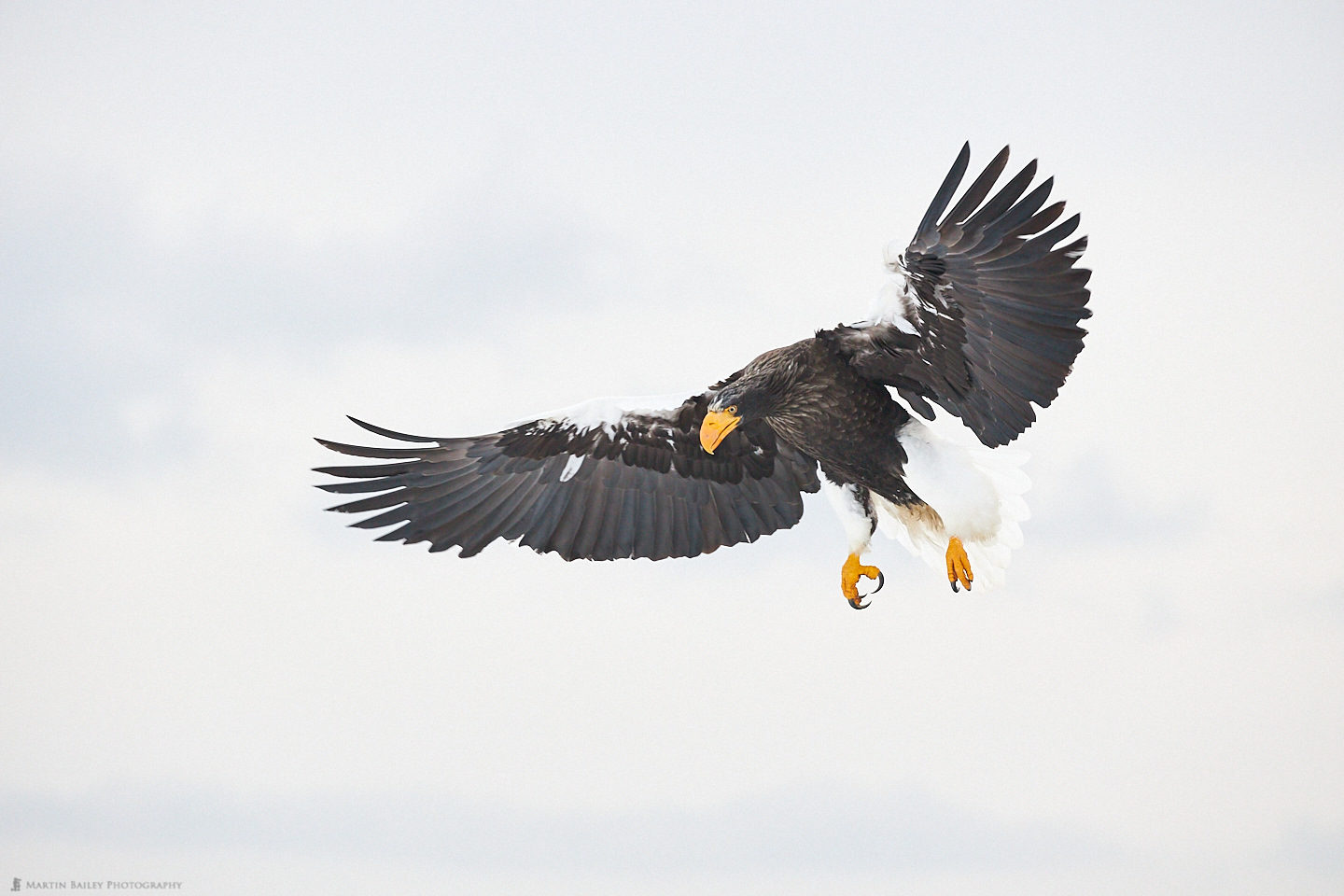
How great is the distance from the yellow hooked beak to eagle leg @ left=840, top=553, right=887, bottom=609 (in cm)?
152

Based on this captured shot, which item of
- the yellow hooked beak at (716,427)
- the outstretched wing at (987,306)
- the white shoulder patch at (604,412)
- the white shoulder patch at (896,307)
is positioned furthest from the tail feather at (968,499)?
the white shoulder patch at (604,412)

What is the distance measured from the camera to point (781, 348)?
8258 mm

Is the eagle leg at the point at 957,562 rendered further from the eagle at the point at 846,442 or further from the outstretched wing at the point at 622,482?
the outstretched wing at the point at 622,482

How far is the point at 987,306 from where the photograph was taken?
7109mm

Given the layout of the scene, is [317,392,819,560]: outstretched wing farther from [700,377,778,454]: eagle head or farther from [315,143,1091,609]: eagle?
[700,377,778,454]: eagle head

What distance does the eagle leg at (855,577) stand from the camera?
8805 millimetres

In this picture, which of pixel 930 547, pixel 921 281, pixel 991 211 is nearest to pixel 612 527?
pixel 930 547

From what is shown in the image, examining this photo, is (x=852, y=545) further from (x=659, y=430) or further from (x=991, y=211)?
(x=991, y=211)

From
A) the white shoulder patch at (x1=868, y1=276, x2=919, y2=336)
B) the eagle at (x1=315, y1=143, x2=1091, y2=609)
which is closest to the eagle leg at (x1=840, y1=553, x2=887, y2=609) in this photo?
the eagle at (x1=315, y1=143, x2=1091, y2=609)

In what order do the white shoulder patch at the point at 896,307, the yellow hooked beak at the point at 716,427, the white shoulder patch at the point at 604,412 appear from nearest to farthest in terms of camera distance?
the white shoulder patch at the point at 896,307, the yellow hooked beak at the point at 716,427, the white shoulder patch at the point at 604,412

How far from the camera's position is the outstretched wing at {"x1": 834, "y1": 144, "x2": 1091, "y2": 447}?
6836 mm

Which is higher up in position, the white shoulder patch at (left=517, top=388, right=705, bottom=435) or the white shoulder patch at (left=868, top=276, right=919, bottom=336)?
the white shoulder patch at (left=517, top=388, right=705, bottom=435)

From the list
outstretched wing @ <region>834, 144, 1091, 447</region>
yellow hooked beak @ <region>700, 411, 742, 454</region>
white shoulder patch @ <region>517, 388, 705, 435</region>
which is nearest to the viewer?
outstretched wing @ <region>834, 144, 1091, 447</region>

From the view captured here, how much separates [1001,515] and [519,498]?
10.9 ft
